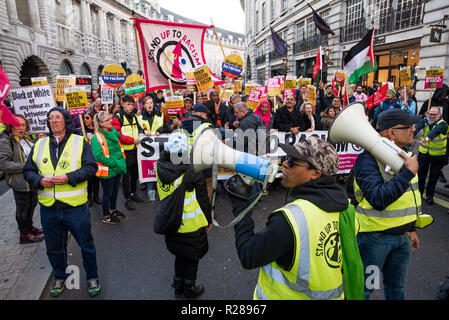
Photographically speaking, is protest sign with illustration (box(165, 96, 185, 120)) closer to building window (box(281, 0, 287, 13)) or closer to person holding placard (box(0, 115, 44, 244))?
person holding placard (box(0, 115, 44, 244))

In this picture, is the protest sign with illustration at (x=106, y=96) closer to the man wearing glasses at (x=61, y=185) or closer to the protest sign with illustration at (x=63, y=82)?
the protest sign with illustration at (x=63, y=82)

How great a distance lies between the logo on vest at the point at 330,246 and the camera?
4.63 ft

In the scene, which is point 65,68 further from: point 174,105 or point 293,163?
point 293,163

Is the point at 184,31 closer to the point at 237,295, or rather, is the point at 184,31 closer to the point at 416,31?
the point at 237,295

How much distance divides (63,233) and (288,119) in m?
5.13

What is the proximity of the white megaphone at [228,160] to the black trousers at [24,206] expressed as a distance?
339cm

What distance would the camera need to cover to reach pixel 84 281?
327cm

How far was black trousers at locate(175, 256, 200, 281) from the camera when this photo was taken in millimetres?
2859

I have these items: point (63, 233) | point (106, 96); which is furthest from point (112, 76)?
point (63, 233)

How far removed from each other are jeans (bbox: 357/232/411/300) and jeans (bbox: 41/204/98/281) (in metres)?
2.74

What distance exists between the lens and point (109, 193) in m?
4.70

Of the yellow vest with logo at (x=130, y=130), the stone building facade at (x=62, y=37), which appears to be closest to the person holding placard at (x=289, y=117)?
the yellow vest with logo at (x=130, y=130)

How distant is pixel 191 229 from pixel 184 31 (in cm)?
512
